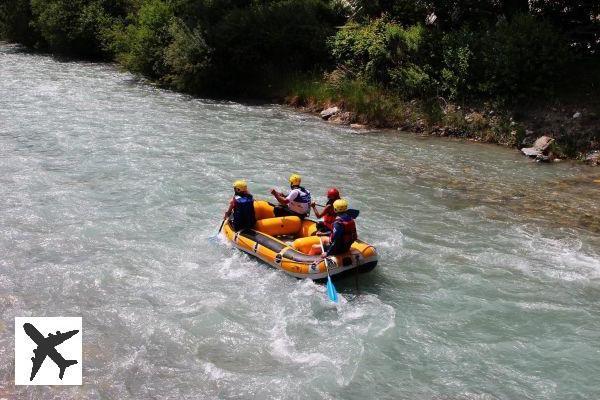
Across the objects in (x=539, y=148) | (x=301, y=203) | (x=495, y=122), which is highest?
(x=495, y=122)

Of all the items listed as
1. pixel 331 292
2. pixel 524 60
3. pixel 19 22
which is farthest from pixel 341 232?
pixel 19 22

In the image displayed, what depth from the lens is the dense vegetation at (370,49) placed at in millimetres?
16391

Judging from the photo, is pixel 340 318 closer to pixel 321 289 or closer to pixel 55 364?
pixel 321 289

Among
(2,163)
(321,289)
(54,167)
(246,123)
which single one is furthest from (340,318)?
(246,123)

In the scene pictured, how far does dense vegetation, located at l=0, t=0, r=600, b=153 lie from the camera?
1639 centimetres

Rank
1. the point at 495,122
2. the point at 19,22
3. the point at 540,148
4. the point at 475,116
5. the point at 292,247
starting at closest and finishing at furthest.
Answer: the point at 292,247, the point at 540,148, the point at 495,122, the point at 475,116, the point at 19,22

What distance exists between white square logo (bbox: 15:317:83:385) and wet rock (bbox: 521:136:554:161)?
445 inches

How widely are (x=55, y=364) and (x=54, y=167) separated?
7.82 m

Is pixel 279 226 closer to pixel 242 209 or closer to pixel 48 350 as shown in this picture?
pixel 242 209

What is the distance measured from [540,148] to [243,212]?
340 inches

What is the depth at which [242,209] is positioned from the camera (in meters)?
9.77

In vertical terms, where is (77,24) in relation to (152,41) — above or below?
below

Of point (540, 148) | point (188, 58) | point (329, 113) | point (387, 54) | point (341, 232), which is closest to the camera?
point (341, 232)

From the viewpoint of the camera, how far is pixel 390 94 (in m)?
18.7
